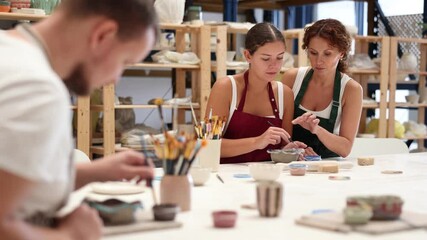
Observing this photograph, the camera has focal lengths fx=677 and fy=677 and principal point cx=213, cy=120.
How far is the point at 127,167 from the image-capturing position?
1.73 m

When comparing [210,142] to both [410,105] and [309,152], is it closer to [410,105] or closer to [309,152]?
[309,152]

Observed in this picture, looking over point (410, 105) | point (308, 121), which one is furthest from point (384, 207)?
point (410, 105)

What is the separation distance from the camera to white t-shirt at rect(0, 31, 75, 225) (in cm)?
123

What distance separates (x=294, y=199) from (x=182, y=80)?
442 cm

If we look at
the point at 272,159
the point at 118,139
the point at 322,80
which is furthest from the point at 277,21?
the point at 272,159

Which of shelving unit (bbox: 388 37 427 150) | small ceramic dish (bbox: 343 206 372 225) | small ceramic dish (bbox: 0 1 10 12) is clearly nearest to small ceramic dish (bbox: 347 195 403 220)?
small ceramic dish (bbox: 343 206 372 225)

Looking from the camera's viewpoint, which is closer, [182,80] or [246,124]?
[246,124]

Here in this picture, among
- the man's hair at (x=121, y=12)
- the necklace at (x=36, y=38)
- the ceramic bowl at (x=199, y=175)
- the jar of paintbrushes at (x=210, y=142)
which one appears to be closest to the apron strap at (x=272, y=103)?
the jar of paintbrushes at (x=210, y=142)

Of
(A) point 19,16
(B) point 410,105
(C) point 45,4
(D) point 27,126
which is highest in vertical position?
(C) point 45,4

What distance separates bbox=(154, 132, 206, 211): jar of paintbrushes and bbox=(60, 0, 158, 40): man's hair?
49 cm

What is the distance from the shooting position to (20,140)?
4.03ft

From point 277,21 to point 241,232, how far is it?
8.38 metres

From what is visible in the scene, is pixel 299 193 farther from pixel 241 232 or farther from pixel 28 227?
pixel 28 227

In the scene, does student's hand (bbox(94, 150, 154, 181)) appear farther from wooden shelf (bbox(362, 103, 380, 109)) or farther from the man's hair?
wooden shelf (bbox(362, 103, 380, 109))
